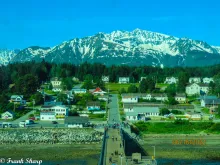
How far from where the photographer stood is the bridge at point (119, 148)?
22.1m

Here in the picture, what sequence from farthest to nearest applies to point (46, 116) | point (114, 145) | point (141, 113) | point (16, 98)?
point (16, 98)
point (141, 113)
point (46, 116)
point (114, 145)

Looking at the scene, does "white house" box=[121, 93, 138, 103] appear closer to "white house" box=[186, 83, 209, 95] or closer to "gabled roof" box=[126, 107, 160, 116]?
"gabled roof" box=[126, 107, 160, 116]

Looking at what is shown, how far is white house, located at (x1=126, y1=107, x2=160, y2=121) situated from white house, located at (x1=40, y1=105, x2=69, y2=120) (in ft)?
26.0

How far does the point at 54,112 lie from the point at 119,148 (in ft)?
64.6

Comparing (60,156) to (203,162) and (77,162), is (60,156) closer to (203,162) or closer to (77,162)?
(77,162)

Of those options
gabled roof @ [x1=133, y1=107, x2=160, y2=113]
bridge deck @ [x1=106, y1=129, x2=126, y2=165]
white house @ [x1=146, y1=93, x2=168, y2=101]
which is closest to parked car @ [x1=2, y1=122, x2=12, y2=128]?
bridge deck @ [x1=106, y1=129, x2=126, y2=165]

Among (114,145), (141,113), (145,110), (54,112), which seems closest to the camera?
(114,145)

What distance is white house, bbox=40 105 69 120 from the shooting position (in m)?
43.0

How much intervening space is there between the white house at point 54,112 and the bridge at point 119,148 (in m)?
5.67

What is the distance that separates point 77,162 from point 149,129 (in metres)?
12.8

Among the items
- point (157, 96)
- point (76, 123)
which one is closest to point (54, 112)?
point (76, 123)

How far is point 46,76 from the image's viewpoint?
86.3m

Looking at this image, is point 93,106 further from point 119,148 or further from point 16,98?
point 119,148

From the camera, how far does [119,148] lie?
2605 cm
